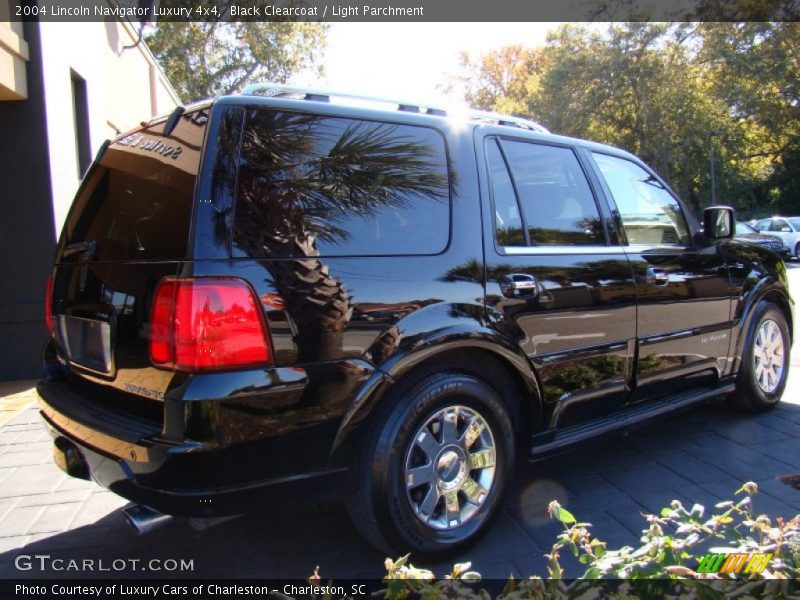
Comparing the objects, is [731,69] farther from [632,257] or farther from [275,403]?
[275,403]

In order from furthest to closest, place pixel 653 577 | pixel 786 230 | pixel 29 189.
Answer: pixel 786 230
pixel 29 189
pixel 653 577

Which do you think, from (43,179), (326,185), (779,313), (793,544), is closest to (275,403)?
(326,185)

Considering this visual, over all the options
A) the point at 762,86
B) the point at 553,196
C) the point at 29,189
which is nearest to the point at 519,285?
the point at 553,196

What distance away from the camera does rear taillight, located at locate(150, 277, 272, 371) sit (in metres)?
2.17

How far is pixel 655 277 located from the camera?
366cm

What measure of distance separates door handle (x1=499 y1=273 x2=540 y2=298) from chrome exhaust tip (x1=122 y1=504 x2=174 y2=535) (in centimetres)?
170

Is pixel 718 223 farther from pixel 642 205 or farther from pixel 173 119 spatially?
pixel 173 119

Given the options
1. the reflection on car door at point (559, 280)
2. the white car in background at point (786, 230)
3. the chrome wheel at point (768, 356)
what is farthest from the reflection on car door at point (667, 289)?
the white car in background at point (786, 230)

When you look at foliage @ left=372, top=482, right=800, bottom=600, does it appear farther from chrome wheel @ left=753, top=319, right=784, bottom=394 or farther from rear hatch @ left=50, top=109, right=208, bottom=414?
chrome wheel @ left=753, top=319, right=784, bottom=394

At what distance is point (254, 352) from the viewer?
223 cm

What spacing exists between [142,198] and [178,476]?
1.17m

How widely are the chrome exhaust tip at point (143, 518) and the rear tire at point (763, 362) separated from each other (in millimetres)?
3885

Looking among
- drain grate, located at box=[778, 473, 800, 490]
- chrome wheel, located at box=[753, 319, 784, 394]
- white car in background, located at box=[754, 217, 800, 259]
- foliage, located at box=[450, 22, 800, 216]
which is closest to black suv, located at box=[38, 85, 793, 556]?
drain grate, located at box=[778, 473, 800, 490]

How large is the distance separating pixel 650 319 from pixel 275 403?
2.33 metres
